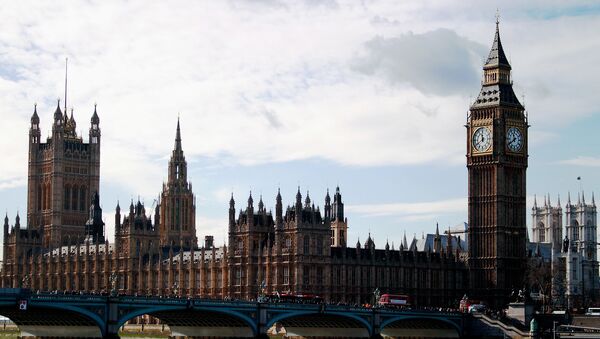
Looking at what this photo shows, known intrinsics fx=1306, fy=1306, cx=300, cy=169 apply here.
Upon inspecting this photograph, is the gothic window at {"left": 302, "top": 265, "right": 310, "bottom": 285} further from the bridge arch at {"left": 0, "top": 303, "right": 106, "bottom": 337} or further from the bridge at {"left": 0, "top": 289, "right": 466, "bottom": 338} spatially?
the bridge arch at {"left": 0, "top": 303, "right": 106, "bottom": 337}

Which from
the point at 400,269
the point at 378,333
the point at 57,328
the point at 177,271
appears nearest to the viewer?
the point at 57,328

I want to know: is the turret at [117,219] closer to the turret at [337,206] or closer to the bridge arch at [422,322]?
the turret at [337,206]

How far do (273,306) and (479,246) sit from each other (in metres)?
53.8

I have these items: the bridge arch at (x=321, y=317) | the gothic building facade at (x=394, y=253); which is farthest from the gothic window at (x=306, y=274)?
the bridge arch at (x=321, y=317)

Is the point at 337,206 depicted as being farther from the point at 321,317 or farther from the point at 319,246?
the point at 321,317

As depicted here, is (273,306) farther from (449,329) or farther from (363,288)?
(363,288)

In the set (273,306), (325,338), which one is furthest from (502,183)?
(273,306)

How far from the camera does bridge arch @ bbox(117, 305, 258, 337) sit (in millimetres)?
104219

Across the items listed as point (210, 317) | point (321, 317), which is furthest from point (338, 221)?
point (210, 317)

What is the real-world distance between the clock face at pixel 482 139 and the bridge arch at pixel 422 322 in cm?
3271

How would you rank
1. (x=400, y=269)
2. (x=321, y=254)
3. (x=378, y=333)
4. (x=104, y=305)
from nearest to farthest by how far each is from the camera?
(x=104, y=305), (x=378, y=333), (x=321, y=254), (x=400, y=269)

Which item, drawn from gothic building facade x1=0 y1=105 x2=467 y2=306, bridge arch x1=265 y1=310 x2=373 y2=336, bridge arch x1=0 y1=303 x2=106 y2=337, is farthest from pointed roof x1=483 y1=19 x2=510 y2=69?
bridge arch x1=0 y1=303 x2=106 y2=337

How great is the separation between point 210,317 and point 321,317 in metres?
12.7

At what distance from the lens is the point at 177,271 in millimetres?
172625
